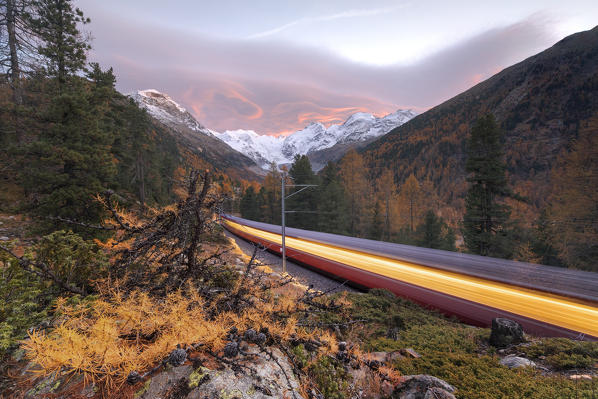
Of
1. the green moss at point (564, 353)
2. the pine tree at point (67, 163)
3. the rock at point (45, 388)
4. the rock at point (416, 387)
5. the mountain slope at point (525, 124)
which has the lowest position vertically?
the green moss at point (564, 353)

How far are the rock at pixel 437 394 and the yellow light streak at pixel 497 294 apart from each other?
2.47 m

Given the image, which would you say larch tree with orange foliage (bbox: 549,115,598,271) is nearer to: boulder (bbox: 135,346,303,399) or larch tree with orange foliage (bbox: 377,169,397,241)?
larch tree with orange foliage (bbox: 377,169,397,241)

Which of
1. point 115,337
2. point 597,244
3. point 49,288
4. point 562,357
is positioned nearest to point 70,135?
point 49,288

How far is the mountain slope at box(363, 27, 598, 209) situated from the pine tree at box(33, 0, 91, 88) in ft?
266

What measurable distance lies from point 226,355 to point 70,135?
13.5 meters

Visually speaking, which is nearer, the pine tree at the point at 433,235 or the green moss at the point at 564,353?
the green moss at the point at 564,353

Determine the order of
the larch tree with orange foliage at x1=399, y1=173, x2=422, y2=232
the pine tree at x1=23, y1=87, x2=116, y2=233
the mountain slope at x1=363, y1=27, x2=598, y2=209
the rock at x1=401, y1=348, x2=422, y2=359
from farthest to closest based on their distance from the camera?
1. the mountain slope at x1=363, y1=27, x2=598, y2=209
2. the larch tree with orange foliage at x1=399, y1=173, x2=422, y2=232
3. the pine tree at x1=23, y1=87, x2=116, y2=233
4. the rock at x1=401, y1=348, x2=422, y2=359

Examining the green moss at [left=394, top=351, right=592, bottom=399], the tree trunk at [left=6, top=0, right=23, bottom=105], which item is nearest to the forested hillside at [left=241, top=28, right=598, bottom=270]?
the green moss at [left=394, top=351, right=592, bottom=399]

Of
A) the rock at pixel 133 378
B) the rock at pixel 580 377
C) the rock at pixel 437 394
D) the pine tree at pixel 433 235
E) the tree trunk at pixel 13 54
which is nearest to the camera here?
the rock at pixel 133 378

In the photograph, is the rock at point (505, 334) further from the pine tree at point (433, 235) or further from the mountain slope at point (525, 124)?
the mountain slope at point (525, 124)

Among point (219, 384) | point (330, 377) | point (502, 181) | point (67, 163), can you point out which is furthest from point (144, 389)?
point (502, 181)

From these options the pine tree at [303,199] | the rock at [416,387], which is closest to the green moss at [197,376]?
the rock at [416,387]

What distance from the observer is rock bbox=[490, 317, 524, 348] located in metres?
3.67

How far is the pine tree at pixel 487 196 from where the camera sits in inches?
734
